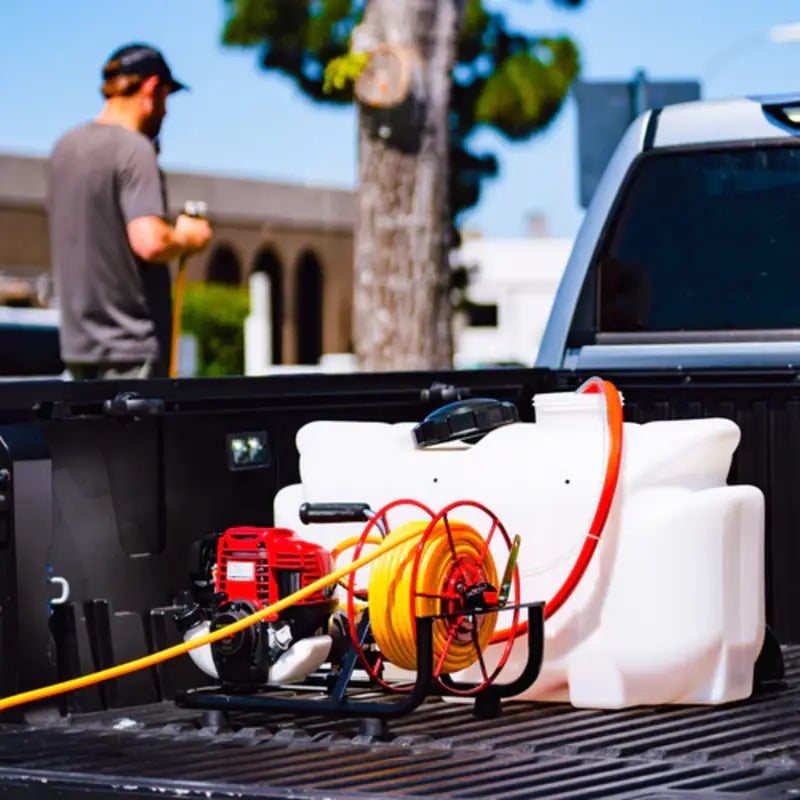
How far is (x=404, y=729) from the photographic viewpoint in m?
4.11

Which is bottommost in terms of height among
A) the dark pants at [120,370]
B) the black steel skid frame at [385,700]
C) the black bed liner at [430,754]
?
the black bed liner at [430,754]

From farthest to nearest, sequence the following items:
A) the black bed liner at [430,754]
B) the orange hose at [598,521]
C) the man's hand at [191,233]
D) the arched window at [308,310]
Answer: the arched window at [308,310], the man's hand at [191,233], the orange hose at [598,521], the black bed liner at [430,754]

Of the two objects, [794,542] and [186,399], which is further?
[794,542]

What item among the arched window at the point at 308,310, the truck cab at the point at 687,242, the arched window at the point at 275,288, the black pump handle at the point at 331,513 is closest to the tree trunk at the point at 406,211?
the truck cab at the point at 687,242

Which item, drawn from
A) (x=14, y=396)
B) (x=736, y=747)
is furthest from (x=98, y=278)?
(x=736, y=747)

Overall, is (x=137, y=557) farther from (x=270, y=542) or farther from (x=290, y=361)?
(x=290, y=361)

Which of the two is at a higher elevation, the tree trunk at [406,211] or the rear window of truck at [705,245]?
the tree trunk at [406,211]

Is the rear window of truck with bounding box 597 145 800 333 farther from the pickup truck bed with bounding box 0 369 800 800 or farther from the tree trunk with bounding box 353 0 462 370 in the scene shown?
the tree trunk with bounding box 353 0 462 370

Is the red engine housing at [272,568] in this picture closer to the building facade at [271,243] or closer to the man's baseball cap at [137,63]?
the man's baseball cap at [137,63]

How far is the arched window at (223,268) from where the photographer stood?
4941 centimetres

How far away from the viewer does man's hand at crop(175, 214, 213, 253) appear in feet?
22.4

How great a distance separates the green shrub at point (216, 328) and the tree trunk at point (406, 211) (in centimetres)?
2095

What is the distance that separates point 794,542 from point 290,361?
48258 mm

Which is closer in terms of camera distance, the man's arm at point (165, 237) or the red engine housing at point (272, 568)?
the red engine housing at point (272, 568)
